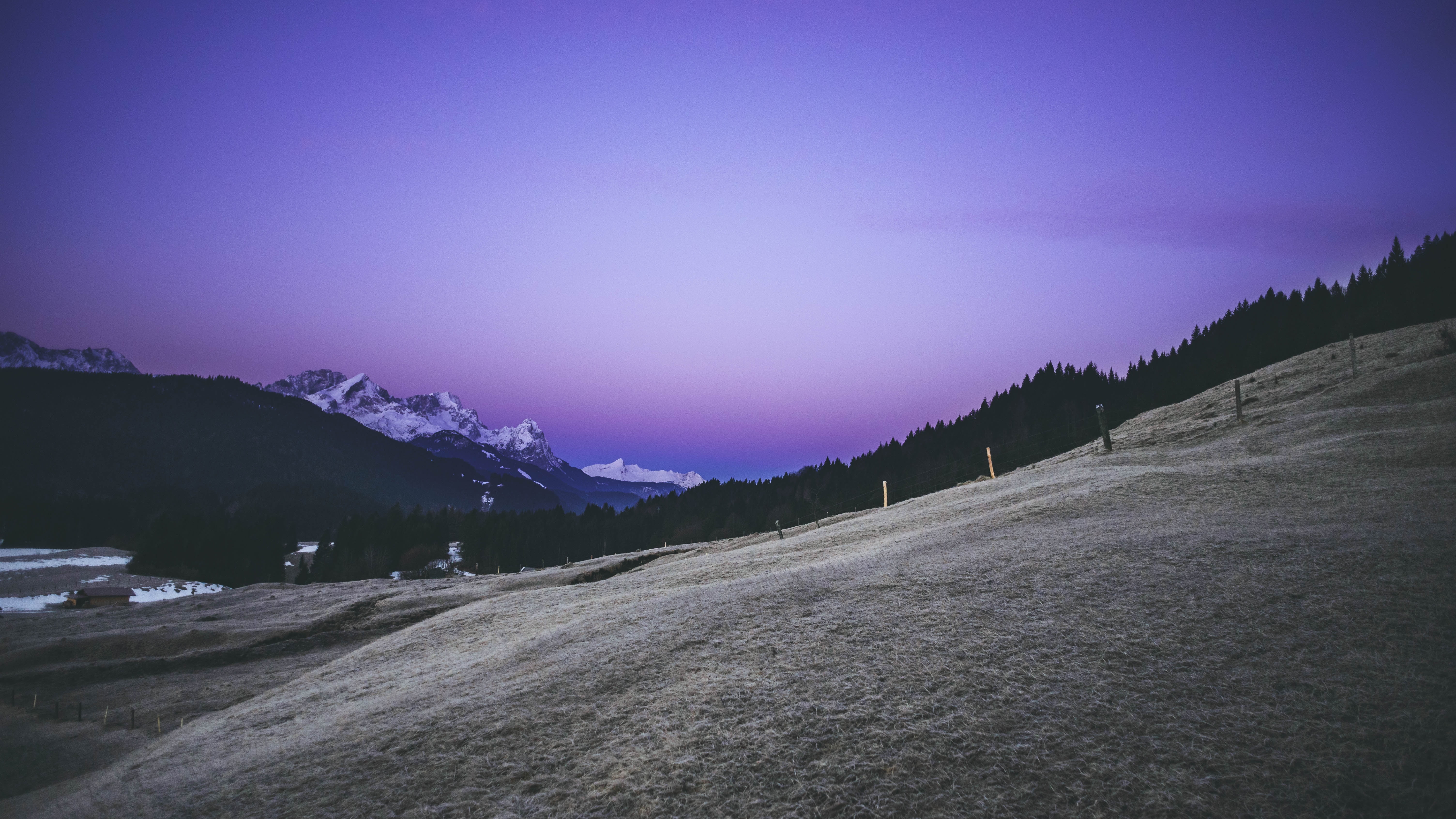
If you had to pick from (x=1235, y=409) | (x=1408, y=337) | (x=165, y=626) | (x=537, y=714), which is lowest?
(x=165, y=626)

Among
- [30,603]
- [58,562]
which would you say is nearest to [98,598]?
[30,603]

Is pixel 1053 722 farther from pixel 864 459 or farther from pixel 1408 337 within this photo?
pixel 864 459

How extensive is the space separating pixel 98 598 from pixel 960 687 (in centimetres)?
9979

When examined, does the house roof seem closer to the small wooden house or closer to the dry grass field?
the small wooden house

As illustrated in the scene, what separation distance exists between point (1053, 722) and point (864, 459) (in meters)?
132

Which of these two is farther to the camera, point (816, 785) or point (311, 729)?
point (311, 729)

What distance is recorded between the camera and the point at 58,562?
9600 cm

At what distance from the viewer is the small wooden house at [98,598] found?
228 ft

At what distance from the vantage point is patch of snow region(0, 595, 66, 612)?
6631cm

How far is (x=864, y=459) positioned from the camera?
137875 millimetres

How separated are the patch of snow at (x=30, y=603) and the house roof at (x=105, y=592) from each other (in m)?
2.19

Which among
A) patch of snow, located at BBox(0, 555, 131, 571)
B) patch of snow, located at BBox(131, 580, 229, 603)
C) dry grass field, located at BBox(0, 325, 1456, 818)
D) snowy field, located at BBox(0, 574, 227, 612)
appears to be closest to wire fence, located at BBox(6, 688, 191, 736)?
dry grass field, located at BBox(0, 325, 1456, 818)

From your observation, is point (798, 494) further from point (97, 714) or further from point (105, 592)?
point (97, 714)

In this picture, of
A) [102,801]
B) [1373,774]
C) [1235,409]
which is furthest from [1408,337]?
[102,801]
